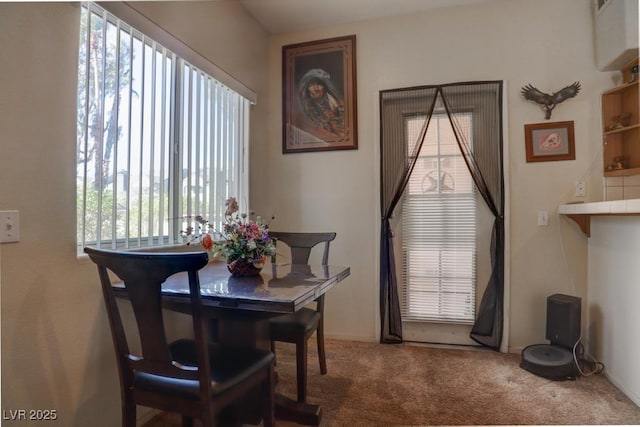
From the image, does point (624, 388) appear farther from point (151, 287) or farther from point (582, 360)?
point (151, 287)

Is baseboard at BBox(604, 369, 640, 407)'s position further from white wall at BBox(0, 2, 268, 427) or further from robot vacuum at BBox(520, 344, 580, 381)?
white wall at BBox(0, 2, 268, 427)

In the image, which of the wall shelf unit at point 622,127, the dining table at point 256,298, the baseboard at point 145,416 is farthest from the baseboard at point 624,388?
the baseboard at point 145,416

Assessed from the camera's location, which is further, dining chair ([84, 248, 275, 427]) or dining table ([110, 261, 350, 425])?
dining table ([110, 261, 350, 425])

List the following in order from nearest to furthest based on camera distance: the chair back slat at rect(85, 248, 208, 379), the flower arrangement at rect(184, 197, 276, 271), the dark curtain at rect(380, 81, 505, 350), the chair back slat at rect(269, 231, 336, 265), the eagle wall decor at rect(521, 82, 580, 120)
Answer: the chair back slat at rect(85, 248, 208, 379)
the flower arrangement at rect(184, 197, 276, 271)
the chair back slat at rect(269, 231, 336, 265)
the eagle wall decor at rect(521, 82, 580, 120)
the dark curtain at rect(380, 81, 505, 350)

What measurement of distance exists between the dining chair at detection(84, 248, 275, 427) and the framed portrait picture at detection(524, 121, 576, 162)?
2.58m

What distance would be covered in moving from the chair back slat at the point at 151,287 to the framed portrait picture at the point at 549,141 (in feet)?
8.89

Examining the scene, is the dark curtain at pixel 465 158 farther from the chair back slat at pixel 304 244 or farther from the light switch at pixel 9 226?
the light switch at pixel 9 226

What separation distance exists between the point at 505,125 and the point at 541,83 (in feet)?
1.39

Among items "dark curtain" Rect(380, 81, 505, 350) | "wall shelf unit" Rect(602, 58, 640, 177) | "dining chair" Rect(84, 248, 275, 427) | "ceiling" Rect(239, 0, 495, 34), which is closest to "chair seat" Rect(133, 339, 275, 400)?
"dining chair" Rect(84, 248, 275, 427)

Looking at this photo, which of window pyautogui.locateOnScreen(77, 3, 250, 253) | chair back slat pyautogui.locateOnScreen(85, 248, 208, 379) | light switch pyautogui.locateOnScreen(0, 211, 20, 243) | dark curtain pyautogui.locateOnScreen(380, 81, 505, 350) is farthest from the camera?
dark curtain pyautogui.locateOnScreen(380, 81, 505, 350)

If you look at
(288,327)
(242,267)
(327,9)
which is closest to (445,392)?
(288,327)

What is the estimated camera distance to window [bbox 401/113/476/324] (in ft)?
9.31

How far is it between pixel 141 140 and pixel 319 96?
1.78 meters

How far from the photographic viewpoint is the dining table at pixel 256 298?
1298 millimetres
